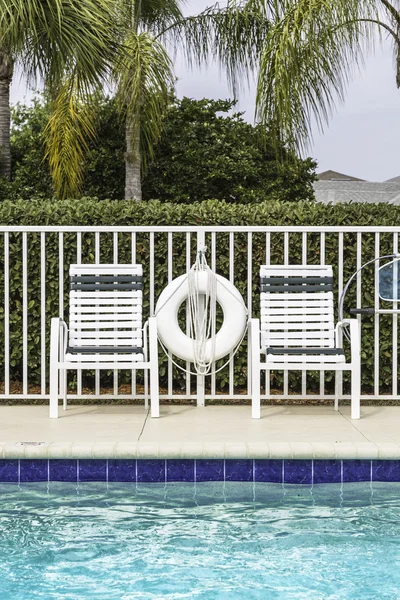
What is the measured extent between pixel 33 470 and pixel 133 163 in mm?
9010

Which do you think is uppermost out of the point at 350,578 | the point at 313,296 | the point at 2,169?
the point at 2,169

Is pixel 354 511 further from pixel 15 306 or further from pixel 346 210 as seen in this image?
pixel 15 306

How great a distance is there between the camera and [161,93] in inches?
463

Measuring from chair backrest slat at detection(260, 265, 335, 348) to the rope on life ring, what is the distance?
184 millimetres

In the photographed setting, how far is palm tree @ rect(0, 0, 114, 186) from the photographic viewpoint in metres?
9.38

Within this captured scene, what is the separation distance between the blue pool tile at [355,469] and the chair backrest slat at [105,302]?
1.79 meters

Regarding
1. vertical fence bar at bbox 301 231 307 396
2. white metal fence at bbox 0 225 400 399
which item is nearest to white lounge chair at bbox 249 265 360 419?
vertical fence bar at bbox 301 231 307 396

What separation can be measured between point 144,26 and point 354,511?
11591 mm

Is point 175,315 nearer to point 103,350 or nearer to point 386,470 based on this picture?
point 103,350

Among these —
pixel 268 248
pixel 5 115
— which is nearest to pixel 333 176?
pixel 5 115

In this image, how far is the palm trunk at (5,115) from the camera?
1320 cm

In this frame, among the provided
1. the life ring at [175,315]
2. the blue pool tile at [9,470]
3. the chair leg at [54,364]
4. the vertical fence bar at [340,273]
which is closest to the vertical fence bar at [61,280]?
the chair leg at [54,364]

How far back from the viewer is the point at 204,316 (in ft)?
19.1

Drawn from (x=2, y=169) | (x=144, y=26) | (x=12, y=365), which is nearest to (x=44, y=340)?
(x=12, y=365)
